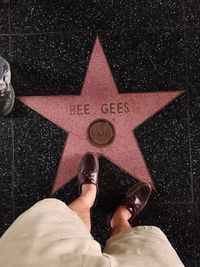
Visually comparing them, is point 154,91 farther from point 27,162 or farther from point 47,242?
point 47,242

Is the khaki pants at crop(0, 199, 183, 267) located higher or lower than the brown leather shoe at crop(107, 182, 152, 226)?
higher

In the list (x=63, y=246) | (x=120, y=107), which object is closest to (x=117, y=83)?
(x=120, y=107)

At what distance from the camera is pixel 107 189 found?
172 centimetres

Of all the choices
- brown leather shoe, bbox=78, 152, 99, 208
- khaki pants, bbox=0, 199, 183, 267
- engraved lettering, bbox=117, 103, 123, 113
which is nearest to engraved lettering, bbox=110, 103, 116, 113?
engraved lettering, bbox=117, 103, 123, 113

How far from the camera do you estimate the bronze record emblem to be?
172 centimetres

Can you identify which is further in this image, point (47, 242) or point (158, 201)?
point (158, 201)

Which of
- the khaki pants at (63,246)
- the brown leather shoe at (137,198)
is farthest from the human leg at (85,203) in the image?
the khaki pants at (63,246)

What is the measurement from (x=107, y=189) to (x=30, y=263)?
0.72 metres

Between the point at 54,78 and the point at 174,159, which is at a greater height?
the point at 54,78

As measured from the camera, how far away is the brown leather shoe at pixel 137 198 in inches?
64.9

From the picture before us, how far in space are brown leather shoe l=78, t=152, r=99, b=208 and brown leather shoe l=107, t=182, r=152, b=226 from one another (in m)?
0.14

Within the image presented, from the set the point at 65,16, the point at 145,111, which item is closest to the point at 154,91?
the point at 145,111

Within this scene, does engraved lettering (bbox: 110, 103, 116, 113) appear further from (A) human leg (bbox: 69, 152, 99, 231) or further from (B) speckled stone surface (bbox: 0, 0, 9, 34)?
(B) speckled stone surface (bbox: 0, 0, 9, 34)

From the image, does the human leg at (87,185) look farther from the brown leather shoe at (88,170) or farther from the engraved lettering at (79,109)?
the engraved lettering at (79,109)
